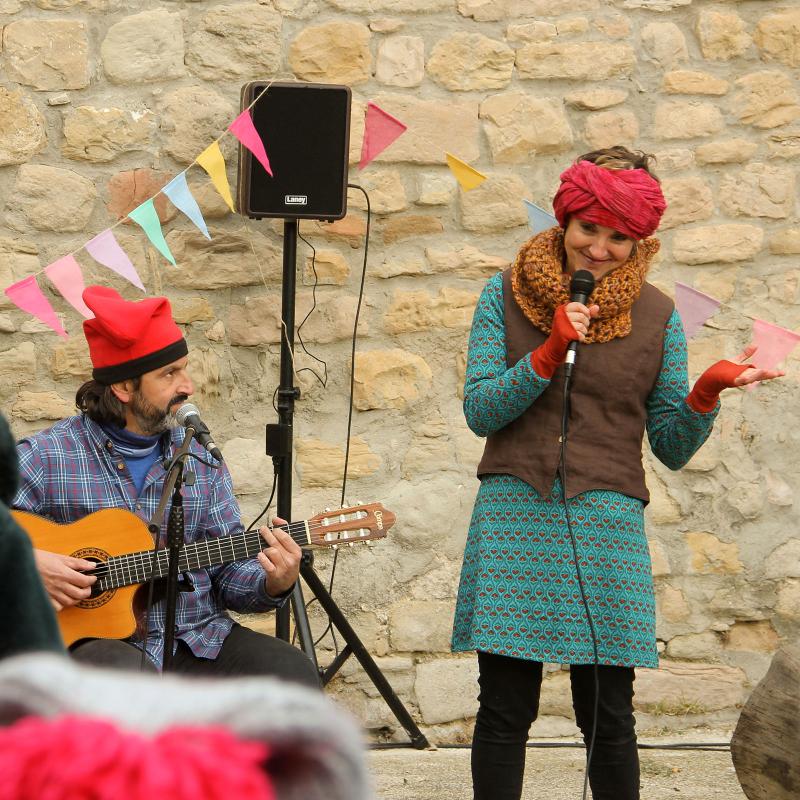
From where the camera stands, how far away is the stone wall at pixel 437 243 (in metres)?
3.79

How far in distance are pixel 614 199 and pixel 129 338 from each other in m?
1.25

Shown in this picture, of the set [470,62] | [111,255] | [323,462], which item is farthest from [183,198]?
[470,62]

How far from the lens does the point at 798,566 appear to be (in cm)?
400

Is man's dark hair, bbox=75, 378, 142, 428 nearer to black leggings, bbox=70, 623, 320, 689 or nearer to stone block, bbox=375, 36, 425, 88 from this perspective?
black leggings, bbox=70, 623, 320, 689

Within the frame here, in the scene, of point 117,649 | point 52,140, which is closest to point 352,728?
point 117,649

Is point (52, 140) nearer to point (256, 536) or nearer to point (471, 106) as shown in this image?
point (471, 106)

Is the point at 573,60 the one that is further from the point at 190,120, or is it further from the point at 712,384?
the point at 712,384

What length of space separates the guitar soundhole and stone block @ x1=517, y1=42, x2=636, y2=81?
2.08 m

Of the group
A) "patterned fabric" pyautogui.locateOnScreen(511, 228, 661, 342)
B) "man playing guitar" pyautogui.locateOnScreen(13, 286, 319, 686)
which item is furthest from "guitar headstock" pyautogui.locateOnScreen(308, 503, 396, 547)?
"patterned fabric" pyautogui.locateOnScreen(511, 228, 661, 342)

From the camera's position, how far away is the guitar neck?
289cm

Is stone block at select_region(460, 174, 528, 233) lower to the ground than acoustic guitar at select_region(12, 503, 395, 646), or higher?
higher

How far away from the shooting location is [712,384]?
2531 millimetres

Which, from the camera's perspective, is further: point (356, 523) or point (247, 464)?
point (247, 464)

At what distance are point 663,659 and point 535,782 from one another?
2.31 feet
